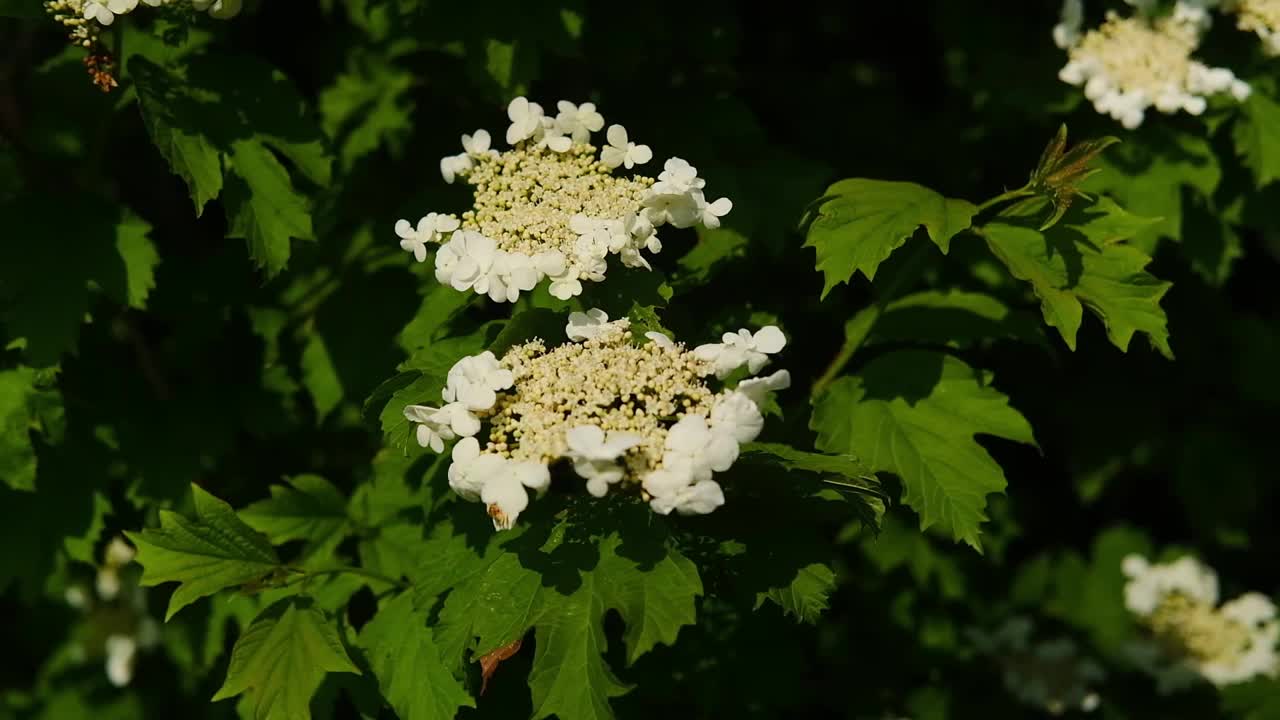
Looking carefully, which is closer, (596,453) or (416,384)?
(596,453)

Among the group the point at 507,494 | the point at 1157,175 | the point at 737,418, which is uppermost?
the point at 1157,175

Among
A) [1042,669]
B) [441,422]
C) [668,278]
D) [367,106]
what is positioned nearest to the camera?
[441,422]

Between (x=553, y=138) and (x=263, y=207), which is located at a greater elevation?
(x=553, y=138)

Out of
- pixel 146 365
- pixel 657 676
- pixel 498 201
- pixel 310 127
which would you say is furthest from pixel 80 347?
pixel 657 676

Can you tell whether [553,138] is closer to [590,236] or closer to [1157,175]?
[590,236]

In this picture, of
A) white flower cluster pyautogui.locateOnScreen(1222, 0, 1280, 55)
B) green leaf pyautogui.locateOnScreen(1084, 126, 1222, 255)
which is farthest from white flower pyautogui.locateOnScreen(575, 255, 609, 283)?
white flower cluster pyautogui.locateOnScreen(1222, 0, 1280, 55)

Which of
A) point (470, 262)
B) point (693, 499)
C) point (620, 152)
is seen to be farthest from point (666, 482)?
point (620, 152)

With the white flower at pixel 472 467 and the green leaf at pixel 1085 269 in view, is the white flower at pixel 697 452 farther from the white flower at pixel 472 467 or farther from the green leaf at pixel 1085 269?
the green leaf at pixel 1085 269

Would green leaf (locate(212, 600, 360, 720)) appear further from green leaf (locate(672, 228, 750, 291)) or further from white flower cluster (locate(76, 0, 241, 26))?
white flower cluster (locate(76, 0, 241, 26))

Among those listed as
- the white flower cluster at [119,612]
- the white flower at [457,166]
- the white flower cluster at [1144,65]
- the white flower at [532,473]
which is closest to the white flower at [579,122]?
the white flower at [457,166]

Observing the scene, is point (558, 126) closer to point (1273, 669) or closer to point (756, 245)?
point (756, 245)
